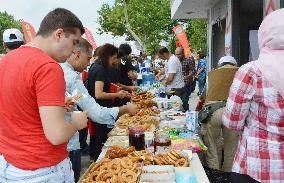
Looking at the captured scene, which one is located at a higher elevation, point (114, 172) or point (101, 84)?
point (101, 84)

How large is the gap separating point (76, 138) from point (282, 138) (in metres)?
1.89

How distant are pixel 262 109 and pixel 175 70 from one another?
6931 millimetres

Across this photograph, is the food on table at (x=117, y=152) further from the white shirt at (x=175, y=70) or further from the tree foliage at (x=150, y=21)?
the tree foliage at (x=150, y=21)

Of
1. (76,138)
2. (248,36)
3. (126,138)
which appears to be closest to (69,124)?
(76,138)

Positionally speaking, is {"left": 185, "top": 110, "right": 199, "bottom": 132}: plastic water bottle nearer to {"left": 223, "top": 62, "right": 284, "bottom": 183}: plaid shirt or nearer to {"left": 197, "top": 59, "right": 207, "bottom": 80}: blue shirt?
{"left": 223, "top": 62, "right": 284, "bottom": 183}: plaid shirt

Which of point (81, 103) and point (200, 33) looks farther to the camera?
point (200, 33)

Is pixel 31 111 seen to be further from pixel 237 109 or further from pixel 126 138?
pixel 126 138

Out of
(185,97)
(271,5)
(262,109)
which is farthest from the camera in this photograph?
(185,97)

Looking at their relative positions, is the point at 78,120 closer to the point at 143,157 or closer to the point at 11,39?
the point at 143,157

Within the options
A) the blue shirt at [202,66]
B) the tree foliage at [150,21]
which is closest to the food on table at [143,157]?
the blue shirt at [202,66]

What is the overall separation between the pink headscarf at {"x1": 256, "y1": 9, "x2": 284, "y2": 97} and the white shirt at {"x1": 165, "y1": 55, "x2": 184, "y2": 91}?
6.94 meters

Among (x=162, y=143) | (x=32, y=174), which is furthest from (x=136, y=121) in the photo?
(x=32, y=174)

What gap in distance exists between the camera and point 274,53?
2498 millimetres

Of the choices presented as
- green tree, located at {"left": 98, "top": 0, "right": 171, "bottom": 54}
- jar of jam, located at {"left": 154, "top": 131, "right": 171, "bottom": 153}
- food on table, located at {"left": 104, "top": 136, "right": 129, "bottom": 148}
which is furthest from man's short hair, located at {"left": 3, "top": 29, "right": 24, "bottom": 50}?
green tree, located at {"left": 98, "top": 0, "right": 171, "bottom": 54}
